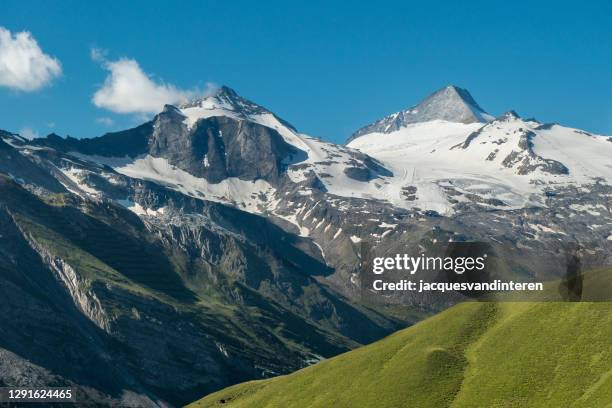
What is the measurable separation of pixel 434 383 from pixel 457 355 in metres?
10.3

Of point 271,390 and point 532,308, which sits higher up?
point 532,308

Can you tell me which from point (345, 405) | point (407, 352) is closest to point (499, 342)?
point (407, 352)

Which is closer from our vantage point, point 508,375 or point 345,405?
point 508,375

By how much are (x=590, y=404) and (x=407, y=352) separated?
46.0 m

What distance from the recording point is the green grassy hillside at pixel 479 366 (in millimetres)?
135000

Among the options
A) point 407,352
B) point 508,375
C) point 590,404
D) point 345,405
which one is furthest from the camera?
point 407,352

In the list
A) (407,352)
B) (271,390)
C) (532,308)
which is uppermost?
(532,308)

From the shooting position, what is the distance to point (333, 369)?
6855 inches

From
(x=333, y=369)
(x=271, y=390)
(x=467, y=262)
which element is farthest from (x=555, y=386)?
(x=271, y=390)

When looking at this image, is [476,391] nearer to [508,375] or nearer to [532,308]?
[508,375]

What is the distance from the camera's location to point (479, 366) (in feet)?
492

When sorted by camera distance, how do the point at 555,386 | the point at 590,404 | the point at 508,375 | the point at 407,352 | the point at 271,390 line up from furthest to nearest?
the point at 271,390 → the point at 407,352 → the point at 508,375 → the point at 555,386 → the point at 590,404

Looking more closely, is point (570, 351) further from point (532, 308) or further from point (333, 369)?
point (333, 369)

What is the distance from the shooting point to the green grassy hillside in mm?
135000
